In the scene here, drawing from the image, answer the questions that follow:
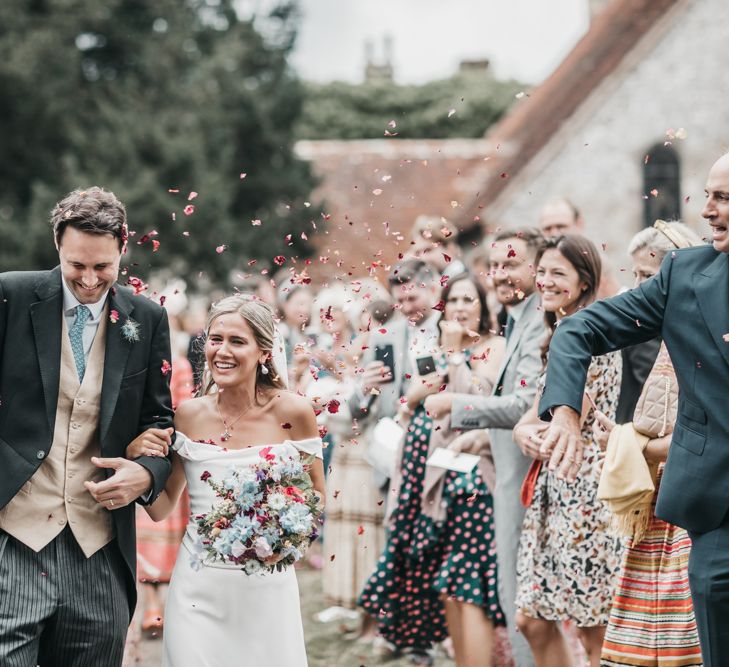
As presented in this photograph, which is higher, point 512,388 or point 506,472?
point 512,388

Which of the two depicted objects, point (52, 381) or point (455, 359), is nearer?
point (52, 381)

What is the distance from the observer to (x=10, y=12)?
1046 inches

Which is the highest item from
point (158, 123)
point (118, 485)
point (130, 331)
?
point (158, 123)

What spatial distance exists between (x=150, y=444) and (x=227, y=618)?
2.70 ft

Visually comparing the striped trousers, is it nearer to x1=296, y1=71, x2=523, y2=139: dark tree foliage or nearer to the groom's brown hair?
the groom's brown hair

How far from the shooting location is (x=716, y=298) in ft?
12.4

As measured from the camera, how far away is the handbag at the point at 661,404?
16.0ft

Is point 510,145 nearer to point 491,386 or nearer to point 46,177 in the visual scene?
point 46,177

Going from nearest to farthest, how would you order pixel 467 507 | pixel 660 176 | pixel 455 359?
pixel 467 507 < pixel 455 359 < pixel 660 176

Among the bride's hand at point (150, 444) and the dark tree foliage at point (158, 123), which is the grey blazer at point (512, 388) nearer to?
the bride's hand at point (150, 444)

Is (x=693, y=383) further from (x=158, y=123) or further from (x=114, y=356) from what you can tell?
(x=158, y=123)

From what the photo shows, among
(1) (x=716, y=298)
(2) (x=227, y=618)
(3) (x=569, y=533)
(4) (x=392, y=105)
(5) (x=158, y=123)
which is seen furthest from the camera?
(4) (x=392, y=105)

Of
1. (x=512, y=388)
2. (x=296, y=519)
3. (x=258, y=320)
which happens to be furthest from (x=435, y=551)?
(x=296, y=519)

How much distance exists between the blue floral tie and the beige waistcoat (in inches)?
0.7
